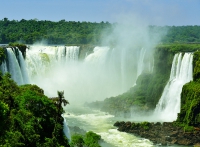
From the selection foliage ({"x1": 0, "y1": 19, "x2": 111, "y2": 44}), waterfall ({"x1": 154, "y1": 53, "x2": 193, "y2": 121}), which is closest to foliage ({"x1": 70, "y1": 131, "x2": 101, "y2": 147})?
waterfall ({"x1": 154, "y1": 53, "x2": 193, "y2": 121})

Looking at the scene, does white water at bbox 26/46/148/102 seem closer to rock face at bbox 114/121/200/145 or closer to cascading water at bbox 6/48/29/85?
cascading water at bbox 6/48/29/85

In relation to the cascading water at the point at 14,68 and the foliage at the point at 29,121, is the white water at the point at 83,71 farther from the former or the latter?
the foliage at the point at 29,121

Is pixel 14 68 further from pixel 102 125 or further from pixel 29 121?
pixel 29 121

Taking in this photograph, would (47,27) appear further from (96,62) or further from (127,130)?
(127,130)

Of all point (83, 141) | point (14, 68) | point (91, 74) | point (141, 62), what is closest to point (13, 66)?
point (14, 68)

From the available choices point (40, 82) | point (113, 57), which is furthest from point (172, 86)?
point (40, 82)

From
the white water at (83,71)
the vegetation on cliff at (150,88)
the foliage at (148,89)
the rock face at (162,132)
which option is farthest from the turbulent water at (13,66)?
the rock face at (162,132)
